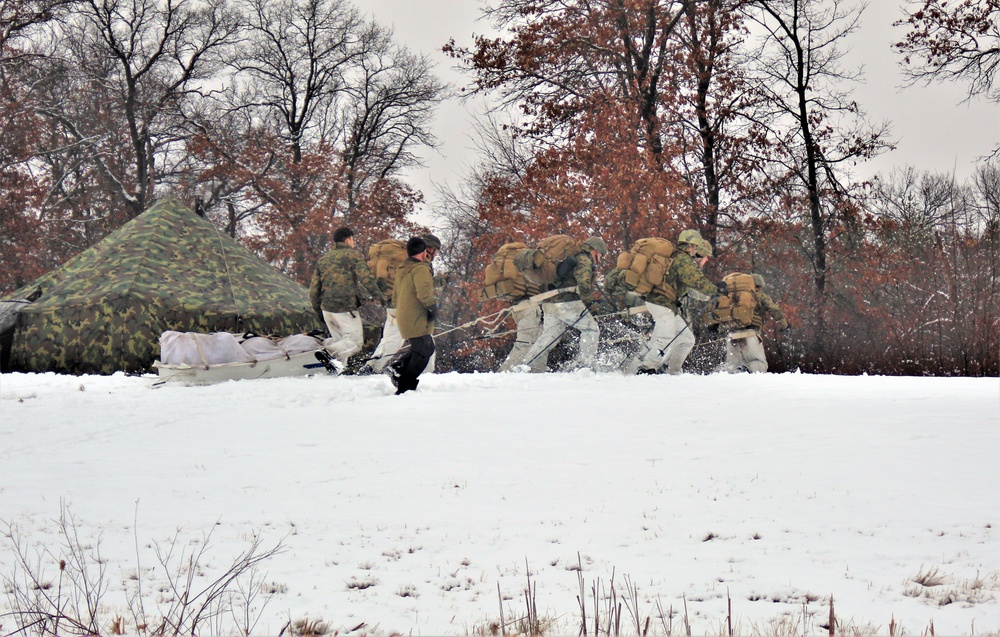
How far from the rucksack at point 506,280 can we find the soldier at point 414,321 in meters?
3.04

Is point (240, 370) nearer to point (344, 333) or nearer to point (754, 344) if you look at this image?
point (344, 333)

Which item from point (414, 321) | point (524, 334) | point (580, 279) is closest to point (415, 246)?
point (414, 321)

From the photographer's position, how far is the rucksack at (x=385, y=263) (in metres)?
13.2

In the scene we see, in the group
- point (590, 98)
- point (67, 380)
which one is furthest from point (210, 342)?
point (590, 98)

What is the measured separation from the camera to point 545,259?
1278cm

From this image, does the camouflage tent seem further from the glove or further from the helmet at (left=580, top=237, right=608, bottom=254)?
the helmet at (left=580, top=237, right=608, bottom=254)

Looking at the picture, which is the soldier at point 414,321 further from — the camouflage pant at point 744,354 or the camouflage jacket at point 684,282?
the camouflage pant at point 744,354

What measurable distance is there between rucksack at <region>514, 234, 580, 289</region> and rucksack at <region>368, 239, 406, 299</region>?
1.74 meters

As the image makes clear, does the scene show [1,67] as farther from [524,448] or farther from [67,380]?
[524,448]

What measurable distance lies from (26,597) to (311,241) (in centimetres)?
2662

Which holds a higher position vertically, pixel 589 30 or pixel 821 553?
pixel 589 30

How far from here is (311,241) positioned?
98.9 feet

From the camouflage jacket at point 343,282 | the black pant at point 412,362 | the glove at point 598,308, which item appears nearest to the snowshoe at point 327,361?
the camouflage jacket at point 343,282

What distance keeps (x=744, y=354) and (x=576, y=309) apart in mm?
2993
